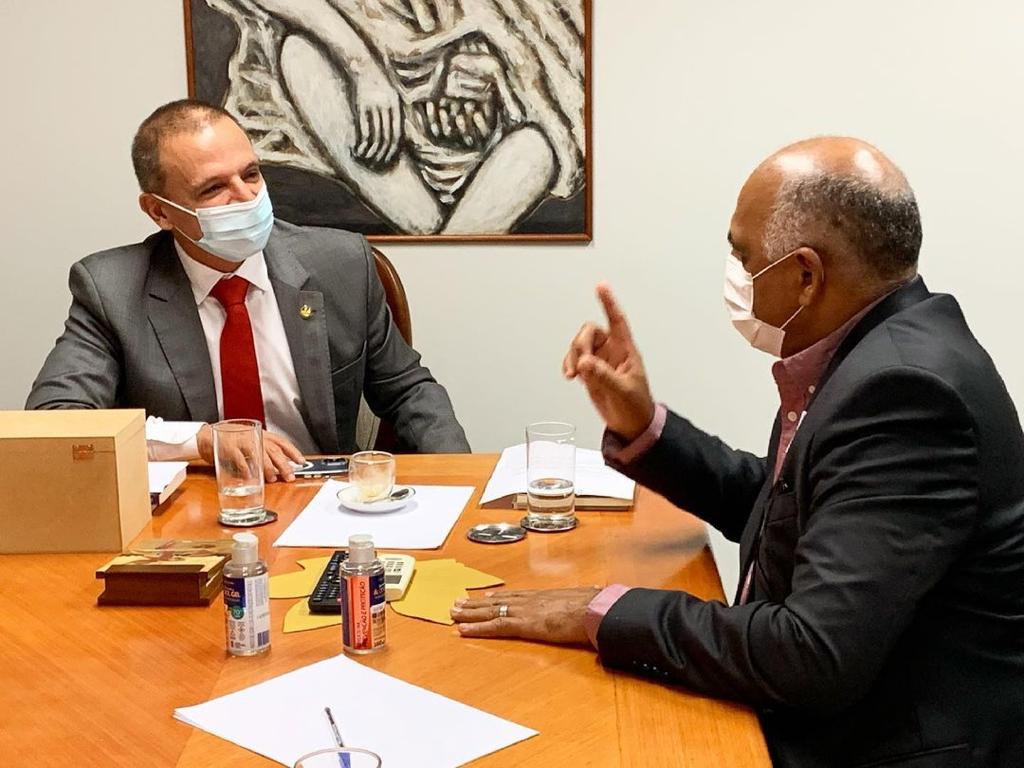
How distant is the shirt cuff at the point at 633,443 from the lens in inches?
69.3

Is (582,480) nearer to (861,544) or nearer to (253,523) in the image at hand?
(253,523)

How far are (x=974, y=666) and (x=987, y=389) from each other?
305 mm

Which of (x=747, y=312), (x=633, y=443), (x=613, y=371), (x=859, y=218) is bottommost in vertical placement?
(x=633, y=443)

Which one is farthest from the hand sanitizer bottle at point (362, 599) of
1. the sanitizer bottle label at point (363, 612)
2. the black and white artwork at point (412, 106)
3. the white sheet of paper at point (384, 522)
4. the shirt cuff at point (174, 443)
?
the black and white artwork at point (412, 106)

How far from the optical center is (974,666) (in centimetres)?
129

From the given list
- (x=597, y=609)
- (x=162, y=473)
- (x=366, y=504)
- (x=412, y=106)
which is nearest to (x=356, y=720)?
(x=597, y=609)

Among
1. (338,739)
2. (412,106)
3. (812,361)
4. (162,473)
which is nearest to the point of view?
(338,739)

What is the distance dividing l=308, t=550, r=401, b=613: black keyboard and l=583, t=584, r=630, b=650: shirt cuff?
0.28m

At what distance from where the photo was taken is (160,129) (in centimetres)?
245

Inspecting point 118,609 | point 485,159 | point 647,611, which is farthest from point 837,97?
point 118,609

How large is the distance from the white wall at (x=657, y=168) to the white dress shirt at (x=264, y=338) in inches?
24.5

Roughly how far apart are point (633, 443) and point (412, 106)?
149 centimetres

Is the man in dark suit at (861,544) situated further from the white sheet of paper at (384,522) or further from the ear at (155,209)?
the ear at (155,209)

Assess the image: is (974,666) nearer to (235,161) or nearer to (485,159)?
(235,161)
